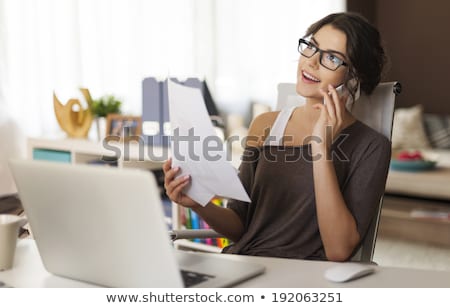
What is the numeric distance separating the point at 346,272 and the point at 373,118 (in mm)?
672

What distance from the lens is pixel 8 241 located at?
1.18 m

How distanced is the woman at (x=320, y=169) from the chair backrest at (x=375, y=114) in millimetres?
40

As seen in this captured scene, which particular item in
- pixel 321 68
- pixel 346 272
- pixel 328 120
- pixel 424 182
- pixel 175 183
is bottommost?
pixel 424 182

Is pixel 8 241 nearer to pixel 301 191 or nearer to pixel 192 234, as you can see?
pixel 192 234

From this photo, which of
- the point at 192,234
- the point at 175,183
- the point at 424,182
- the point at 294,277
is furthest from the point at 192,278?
the point at 424,182

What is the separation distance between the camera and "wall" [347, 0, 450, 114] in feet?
17.8

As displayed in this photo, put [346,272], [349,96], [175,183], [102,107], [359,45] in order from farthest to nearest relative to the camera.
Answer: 1. [102,107]
2. [349,96]
3. [359,45]
4. [175,183]
5. [346,272]

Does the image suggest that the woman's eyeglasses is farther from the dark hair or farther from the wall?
the wall

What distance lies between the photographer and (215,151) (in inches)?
46.4

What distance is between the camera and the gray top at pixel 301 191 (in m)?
1.46

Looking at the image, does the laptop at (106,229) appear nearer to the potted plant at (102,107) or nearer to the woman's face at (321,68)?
the woman's face at (321,68)

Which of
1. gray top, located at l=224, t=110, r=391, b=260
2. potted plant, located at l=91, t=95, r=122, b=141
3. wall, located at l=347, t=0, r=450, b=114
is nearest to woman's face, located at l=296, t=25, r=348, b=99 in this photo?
gray top, located at l=224, t=110, r=391, b=260

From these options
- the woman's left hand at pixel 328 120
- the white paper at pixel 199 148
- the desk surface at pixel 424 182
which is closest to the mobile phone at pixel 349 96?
the woman's left hand at pixel 328 120

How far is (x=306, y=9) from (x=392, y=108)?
3.72m
